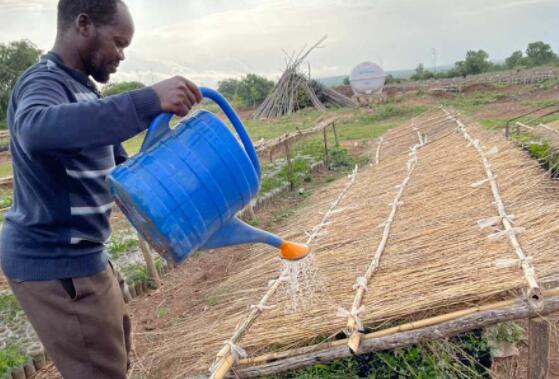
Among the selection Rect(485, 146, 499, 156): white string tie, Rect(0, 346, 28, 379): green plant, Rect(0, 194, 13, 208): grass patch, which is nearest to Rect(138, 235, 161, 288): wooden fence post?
Rect(0, 346, 28, 379): green plant

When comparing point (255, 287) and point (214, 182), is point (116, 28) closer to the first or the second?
point (214, 182)

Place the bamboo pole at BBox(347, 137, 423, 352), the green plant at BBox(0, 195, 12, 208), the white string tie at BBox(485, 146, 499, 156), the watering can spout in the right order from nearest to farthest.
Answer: the watering can spout → the bamboo pole at BBox(347, 137, 423, 352) → the white string tie at BBox(485, 146, 499, 156) → the green plant at BBox(0, 195, 12, 208)

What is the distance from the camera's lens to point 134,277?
→ 4.24m

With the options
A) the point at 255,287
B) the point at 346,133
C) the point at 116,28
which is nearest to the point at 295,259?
the point at 116,28

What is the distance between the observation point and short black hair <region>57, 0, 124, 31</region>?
1354 millimetres

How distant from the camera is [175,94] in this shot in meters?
1.25

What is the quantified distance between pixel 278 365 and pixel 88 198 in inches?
43.9

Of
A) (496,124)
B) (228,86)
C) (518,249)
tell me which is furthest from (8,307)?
(228,86)

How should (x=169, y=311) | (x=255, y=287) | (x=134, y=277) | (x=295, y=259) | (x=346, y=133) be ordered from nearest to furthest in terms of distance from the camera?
(x=295, y=259) → (x=255, y=287) → (x=169, y=311) → (x=134, y=277) → (x=346, y=133)

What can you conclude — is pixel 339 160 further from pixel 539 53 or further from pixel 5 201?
pixel 539 53

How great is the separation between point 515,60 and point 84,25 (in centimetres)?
3431

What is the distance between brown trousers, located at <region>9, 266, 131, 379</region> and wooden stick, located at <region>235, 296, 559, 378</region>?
705mm

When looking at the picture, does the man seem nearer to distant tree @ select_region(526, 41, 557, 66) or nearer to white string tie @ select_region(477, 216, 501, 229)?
white string tie @ select_region(477, 216, 501, 229)

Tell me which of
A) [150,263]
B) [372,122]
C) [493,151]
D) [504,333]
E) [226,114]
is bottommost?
[504,333]
